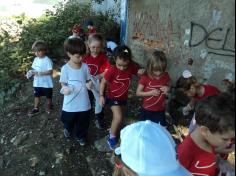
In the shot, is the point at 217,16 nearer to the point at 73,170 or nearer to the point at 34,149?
the point at 73,170

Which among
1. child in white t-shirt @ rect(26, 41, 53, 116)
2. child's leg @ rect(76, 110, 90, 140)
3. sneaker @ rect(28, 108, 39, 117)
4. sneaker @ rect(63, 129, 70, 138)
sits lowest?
sneaker @ rect(28, 108, 39, 117)

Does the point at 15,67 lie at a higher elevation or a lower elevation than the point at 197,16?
lower

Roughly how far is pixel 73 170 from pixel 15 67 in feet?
15.1

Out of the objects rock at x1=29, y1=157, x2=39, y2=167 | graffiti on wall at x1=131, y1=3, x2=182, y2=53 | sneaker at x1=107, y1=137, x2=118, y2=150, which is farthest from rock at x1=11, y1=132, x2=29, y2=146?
graffiti on wall at x1=131, y1=3, x2=182, y2=53

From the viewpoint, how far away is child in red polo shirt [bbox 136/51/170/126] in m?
4.44

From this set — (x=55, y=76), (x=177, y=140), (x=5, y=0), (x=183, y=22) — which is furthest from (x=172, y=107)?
(x=5, y=0)

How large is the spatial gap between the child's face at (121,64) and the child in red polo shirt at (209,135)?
90.8 inches

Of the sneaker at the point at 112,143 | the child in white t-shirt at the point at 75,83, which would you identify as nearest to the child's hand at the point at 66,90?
the child in white t-shirt at the point at 75,83

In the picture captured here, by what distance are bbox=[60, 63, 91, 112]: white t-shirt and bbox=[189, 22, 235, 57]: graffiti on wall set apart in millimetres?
1752

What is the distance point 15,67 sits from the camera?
8750 millimetres

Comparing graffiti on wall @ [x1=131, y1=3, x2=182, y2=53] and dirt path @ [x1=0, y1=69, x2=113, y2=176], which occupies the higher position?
graffiti on wall @ [x1=131, y1=3, x2=182, y2=53]

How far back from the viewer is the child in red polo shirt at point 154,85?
4.44 metres

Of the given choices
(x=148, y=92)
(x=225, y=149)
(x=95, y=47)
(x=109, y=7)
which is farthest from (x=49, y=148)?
(x=109, y=7)

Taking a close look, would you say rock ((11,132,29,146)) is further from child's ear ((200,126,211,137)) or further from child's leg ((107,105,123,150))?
child's ear ((200,126,211,137))
